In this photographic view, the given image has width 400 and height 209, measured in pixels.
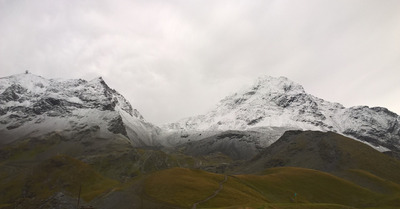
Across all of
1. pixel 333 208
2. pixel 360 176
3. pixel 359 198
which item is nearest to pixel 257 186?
pixel 359 198

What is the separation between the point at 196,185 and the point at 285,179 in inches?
2257

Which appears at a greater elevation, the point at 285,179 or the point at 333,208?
the point at 285,179

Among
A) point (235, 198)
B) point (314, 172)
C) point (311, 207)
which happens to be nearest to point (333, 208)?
point (311, 207)

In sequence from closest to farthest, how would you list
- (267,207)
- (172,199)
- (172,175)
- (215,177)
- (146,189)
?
(267,207) → (172,199) → (146,189) → (172,175) → (215,177)

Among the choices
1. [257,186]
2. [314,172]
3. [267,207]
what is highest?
[314,172]

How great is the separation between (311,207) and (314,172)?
87384 millimetres

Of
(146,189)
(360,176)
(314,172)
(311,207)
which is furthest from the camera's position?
(360,176)

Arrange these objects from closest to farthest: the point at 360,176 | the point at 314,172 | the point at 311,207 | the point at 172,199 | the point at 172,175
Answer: the point at 311,207 → the point at 172,199 → the point at 172,175 → the point at 314,172 → the point at 360,176

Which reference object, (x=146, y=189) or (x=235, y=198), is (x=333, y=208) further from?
(x=146, y=189)

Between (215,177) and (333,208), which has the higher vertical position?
(215,177)

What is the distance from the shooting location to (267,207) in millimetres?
77625

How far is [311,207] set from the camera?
8369cm

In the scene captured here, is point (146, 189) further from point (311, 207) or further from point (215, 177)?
point (311, 207)

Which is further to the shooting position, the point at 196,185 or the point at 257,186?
the point at 257,186
